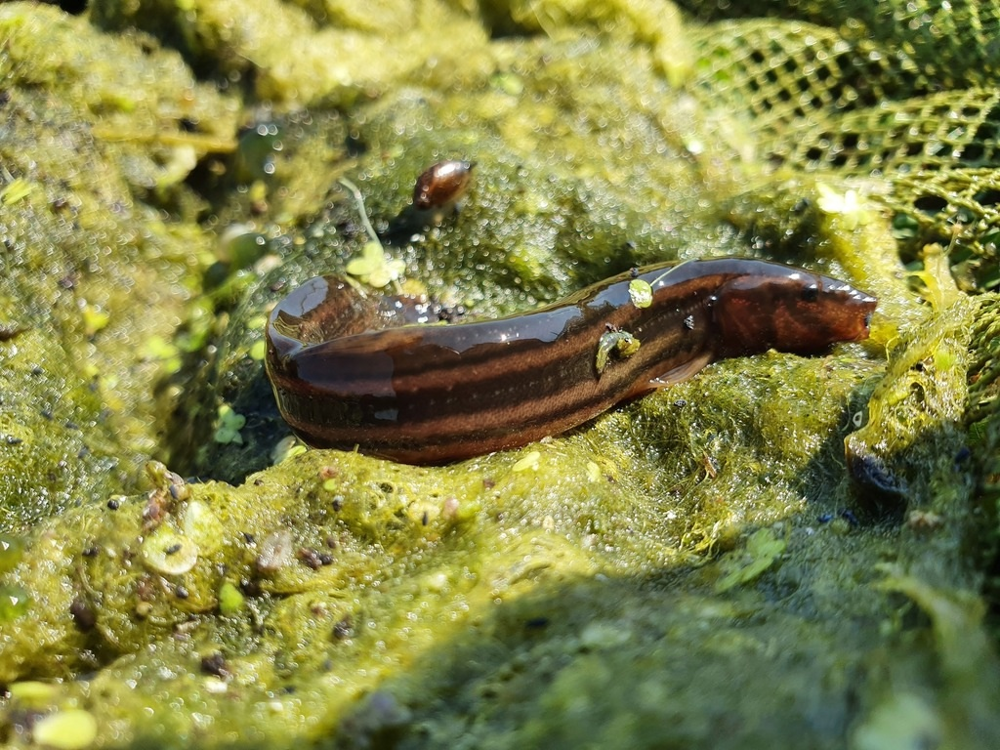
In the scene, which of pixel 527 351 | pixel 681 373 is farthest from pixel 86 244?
pixel 681 373

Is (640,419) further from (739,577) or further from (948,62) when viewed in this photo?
(948,62)

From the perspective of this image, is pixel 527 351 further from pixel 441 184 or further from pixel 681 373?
pixel 441 184

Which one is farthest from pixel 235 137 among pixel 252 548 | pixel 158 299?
pixel 252 548

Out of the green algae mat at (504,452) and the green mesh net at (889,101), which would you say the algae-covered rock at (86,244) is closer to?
the green algae mat at (504,452)

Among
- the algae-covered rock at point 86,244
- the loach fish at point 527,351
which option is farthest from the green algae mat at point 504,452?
the loach fish at point 527,351

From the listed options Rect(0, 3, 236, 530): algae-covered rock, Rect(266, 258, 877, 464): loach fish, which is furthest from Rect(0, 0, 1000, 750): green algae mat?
Rect(266, 258, 877, 464): loach fish
